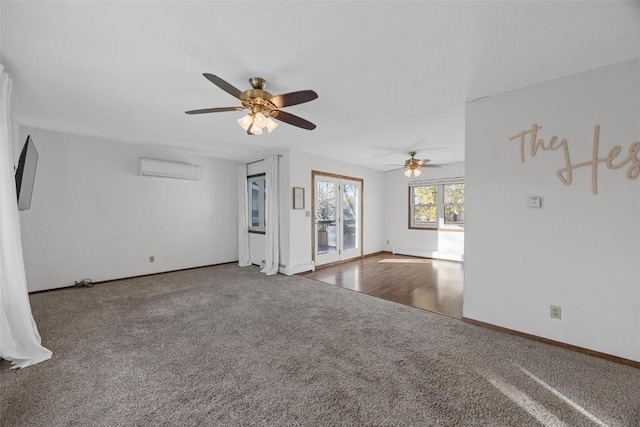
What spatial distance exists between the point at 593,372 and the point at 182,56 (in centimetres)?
400

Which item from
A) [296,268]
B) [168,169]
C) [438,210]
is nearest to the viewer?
[168,169]

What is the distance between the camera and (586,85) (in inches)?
88.0

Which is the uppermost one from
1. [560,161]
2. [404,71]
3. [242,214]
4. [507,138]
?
[404,71]

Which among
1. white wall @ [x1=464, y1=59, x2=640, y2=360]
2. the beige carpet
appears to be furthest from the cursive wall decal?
the beige carpet

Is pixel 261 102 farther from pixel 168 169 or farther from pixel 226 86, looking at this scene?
pixel 168 169

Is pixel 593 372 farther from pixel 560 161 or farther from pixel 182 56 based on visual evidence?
pixel 182 56

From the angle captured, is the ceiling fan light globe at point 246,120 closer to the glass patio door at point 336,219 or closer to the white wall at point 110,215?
the glass patio door at point 336,219

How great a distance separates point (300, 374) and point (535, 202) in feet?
8.66

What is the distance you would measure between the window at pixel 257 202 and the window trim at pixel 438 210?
12.9ft

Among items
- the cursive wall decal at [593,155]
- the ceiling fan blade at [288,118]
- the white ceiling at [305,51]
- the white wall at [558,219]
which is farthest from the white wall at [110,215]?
the cursive wall decal at [593,155]

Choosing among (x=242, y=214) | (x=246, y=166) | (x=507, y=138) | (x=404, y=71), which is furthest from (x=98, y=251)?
(x=507, y=138)

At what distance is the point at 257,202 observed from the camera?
5.88 metres

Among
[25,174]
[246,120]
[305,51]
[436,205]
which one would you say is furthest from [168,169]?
[436,205]

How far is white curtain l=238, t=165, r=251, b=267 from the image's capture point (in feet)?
18.9
